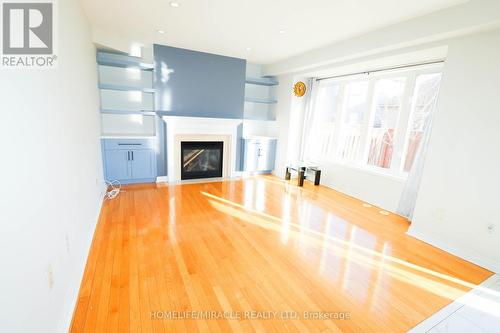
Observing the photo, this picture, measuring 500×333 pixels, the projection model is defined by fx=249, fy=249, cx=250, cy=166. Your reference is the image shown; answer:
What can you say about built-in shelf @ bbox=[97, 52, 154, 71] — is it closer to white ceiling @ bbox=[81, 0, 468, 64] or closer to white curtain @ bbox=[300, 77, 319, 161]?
white ceiling @ bbox=[81, 0, 468, 64]

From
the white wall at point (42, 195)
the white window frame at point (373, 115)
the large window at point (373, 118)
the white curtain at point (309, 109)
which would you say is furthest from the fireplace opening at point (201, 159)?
the white wall at point (42, 195)

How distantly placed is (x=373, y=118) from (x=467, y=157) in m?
1.85

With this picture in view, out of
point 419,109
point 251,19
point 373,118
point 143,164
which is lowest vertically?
point 143,164

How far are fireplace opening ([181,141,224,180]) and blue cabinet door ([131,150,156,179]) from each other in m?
0.57

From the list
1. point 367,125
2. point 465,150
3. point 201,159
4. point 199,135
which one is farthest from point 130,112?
point 465,150

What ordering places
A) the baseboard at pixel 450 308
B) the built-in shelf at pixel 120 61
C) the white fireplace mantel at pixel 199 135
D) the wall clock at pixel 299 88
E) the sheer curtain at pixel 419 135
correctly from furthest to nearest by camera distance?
the wall clock at pixel 299 88, the white fireplace mantel at pixel 199 135, the built-in shelf at pixel 120 61, the sheer curtain at pixel 419 135, the baseboard at pixel 450 308

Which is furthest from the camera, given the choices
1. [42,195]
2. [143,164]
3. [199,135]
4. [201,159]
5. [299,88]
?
[299,88]

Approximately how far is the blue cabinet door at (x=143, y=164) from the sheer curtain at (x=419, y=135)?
167 inches

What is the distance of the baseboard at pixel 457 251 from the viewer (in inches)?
100.0

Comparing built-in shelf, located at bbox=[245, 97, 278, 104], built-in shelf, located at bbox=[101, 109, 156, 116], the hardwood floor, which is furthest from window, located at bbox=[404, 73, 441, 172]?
built-in shelf, located at bbox=[101, 109, 156, 116]

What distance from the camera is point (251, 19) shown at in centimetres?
308

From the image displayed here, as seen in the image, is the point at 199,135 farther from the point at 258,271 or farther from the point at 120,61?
the point at 258,271

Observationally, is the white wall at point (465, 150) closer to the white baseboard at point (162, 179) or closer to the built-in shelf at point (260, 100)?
the built-in shelf at point (260, 100)

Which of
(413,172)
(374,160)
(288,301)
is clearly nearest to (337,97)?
(374,160)
